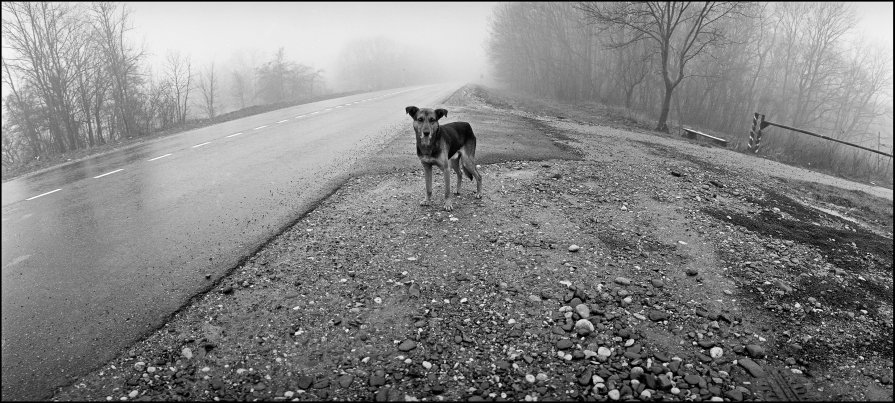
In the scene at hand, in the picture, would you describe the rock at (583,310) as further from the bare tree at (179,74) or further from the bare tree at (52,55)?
the bare tree at (179,74)

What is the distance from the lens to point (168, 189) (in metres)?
9.38

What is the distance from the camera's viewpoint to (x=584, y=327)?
501 cm

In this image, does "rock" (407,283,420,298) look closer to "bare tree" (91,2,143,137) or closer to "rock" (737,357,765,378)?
"rock" (737,357,765,378)

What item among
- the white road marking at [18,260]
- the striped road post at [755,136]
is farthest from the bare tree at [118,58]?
the striped road post at [755,136]

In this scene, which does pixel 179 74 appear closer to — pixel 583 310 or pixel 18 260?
pixel 18 260

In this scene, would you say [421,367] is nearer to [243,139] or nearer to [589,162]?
[589,162]

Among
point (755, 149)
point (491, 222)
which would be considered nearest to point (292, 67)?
point (755, 149)

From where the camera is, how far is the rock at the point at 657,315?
17.3 ft

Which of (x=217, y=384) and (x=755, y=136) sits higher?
(x=755, y=136)

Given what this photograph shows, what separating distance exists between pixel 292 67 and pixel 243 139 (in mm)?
43910

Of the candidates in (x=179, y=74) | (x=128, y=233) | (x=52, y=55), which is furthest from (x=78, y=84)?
(x=128, y=233)

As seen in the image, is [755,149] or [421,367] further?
[755,149]

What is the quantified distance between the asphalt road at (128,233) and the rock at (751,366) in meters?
5.98

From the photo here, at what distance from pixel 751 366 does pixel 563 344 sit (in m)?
1.82
